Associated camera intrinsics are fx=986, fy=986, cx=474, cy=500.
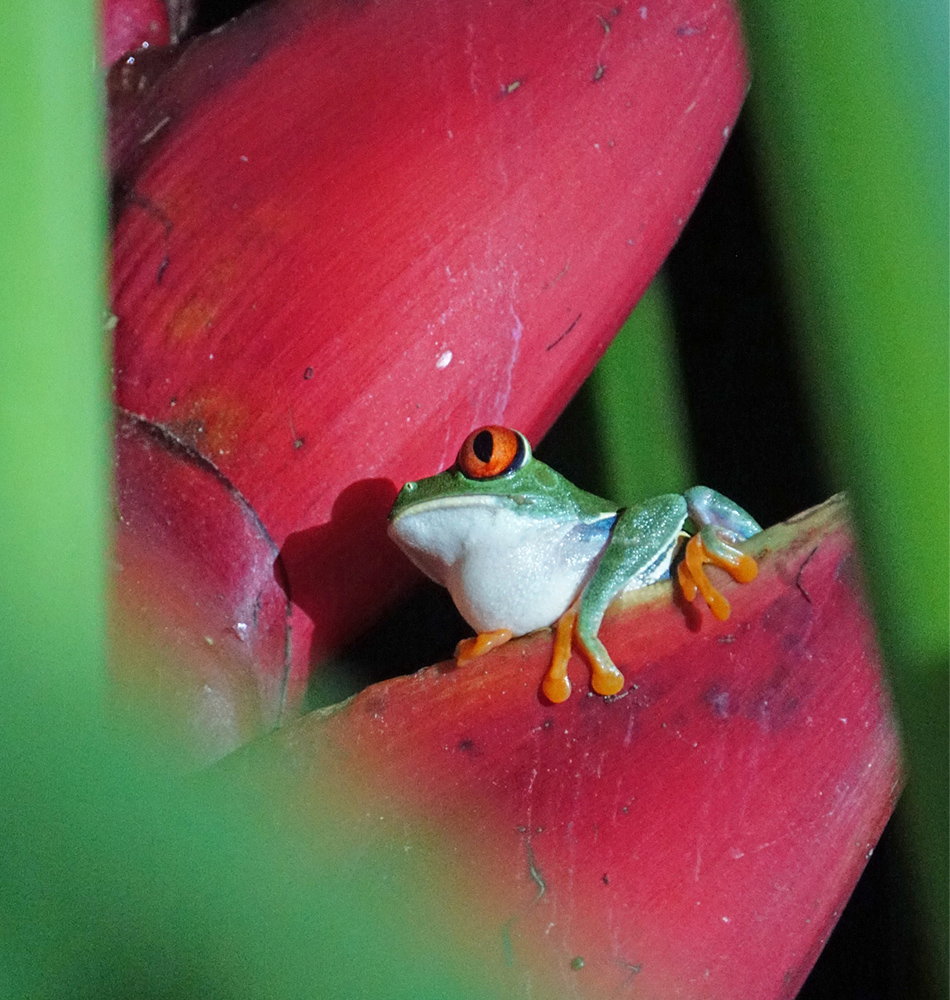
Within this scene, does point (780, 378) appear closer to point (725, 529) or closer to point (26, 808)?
point (725, 529)

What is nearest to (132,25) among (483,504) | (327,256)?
(327,256)

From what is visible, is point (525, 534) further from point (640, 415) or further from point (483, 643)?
point (640, 415)

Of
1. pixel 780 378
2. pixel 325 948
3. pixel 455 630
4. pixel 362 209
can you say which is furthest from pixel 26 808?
pixel 780 378

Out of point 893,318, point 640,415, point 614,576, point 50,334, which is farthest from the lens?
point 640,415

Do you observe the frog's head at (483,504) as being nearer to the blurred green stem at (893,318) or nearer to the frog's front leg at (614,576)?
the frog's front leg at (614,576)

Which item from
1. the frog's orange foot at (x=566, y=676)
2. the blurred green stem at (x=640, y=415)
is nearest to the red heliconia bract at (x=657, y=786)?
the frog's orange foot at (x=566, y=676)

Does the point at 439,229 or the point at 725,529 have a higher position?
the point at 439,229
